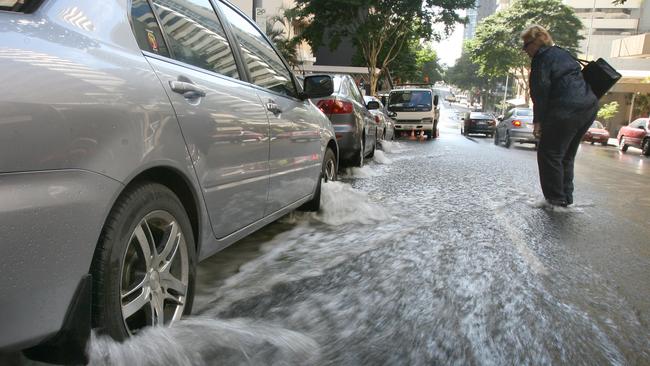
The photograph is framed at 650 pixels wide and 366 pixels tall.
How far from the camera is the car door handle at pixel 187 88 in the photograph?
2377mm

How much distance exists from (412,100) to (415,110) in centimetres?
45

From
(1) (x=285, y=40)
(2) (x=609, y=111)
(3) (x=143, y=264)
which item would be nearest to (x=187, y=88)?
(3) (x=143, y=264)

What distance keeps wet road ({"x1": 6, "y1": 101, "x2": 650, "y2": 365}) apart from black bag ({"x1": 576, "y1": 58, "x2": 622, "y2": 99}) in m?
1.34

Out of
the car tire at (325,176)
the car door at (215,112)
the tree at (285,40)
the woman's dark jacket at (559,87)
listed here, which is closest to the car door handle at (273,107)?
the car door at (215,112)

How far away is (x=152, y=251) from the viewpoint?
223 cm

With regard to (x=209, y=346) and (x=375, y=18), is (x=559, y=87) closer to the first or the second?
(x=209, y=346)

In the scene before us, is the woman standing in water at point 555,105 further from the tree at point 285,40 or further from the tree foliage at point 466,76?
the tree foliage at point 466,76

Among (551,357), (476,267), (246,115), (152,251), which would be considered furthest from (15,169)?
(476,267)

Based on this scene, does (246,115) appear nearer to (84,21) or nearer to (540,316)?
(84,21)

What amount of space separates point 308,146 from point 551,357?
2.55 m

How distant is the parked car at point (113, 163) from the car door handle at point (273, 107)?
20 cm

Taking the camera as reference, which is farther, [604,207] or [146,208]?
[604,207]

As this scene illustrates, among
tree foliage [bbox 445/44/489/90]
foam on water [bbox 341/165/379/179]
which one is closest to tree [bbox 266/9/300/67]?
foam on water [bbox 341/165/379/179]

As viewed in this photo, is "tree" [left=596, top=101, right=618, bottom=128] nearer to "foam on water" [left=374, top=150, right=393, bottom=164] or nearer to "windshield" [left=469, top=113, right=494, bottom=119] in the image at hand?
"windshield" [left=469, top=113, right=494, bottom=119]
